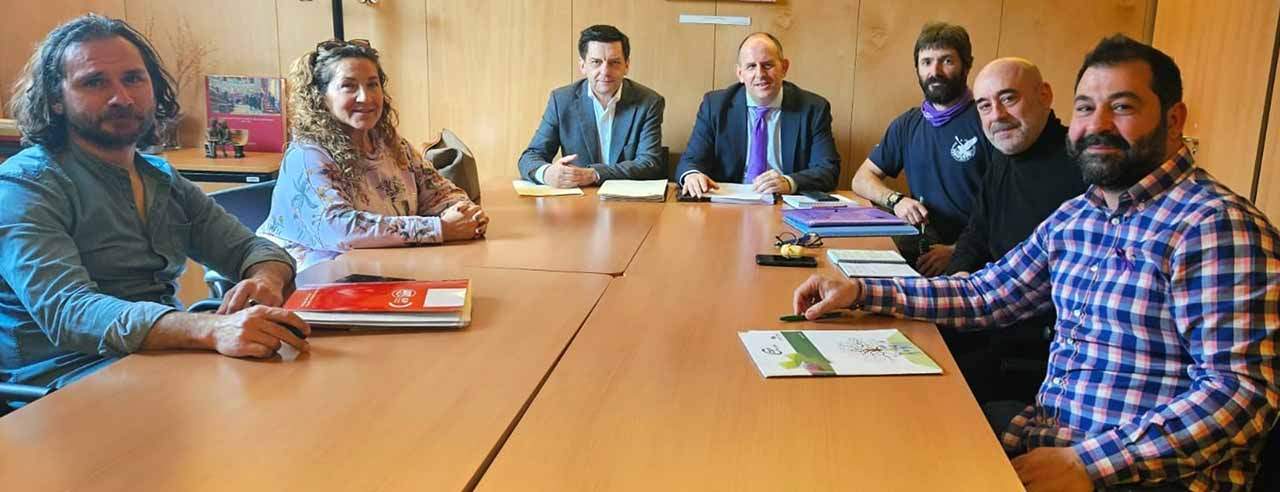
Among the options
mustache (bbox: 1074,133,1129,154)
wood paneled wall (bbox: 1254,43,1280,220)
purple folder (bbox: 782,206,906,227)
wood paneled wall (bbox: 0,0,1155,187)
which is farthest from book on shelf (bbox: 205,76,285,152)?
wood paneled wall (bbox: 1254,43,1280,220)

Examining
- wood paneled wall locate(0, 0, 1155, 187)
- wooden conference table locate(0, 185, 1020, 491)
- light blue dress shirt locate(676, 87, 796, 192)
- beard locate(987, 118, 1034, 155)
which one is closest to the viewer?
wooden conference table locate(0, 185, 1020, 491)

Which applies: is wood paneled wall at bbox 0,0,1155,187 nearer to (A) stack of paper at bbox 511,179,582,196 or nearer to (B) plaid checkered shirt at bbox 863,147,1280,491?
(A) stack of paper at bbox 511,179,582,196

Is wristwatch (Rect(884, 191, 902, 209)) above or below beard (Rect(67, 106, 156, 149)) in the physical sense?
below

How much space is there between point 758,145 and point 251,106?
8.43 feet

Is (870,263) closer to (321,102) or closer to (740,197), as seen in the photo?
(740,197)

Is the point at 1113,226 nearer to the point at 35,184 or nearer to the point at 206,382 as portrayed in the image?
the point at 206,382

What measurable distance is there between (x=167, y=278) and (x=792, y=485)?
1.49 metres

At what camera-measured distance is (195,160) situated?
13.0ft

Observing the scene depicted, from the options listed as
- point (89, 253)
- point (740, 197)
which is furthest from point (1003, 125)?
point (89, 253)

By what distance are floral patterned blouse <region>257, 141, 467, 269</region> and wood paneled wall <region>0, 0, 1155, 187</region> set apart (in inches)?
83.6

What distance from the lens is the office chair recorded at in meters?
2.23

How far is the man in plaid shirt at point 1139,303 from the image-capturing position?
1190 millimetres

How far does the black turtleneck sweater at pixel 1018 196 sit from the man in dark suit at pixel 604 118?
4.82 ft

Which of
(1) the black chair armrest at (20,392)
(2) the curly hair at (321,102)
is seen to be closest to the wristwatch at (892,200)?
(2) the curly hair at (321,102)
